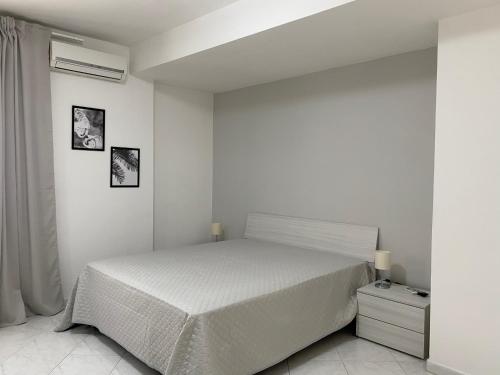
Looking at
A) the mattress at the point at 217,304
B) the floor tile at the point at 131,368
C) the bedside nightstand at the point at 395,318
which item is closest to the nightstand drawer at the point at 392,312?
the bedside nightstand at the point at 395,318

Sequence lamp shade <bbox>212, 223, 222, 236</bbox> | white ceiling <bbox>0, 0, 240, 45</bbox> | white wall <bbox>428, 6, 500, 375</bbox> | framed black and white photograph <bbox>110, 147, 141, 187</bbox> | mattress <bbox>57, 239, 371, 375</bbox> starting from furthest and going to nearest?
1. lamp shade <bbox>212, 223, 222, 236</bbox>
2. framed black and white photograph <bbox>110, 147, 141, 187</bbox>
3. white ceiling <bbox>0, 0, 240, 45</bbox>
4. white wall <bbox>428, 6, 500, 375</bbox>
5. mattress <bbox>57, 239, 371, 375</bbox>

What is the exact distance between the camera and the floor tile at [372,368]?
264 centimetres

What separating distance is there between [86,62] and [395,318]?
139 inches

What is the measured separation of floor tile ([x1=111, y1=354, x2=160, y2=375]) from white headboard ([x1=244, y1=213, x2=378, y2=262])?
6.41ft

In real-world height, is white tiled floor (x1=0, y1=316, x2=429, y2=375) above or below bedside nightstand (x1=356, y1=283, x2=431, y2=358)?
below

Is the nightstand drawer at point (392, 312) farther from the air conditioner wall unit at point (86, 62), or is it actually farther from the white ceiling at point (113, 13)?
the air conditioner wall unit at point (86, 62)

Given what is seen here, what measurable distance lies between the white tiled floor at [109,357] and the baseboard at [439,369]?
53mm

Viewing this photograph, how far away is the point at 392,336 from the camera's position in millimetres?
2967

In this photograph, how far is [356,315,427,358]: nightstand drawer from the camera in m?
2.82

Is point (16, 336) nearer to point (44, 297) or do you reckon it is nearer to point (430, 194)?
point (44, 297)

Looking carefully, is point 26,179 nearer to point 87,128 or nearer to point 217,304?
point 87,128

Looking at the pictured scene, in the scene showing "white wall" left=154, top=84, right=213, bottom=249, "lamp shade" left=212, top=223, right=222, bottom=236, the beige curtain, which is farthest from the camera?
"lamp shade" left=212, top=223, right=222, bottom=236

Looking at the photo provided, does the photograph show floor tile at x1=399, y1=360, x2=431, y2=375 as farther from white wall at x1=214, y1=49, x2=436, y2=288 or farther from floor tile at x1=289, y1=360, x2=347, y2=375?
white wall at x1=214, y1=49, x2=436, y2=288

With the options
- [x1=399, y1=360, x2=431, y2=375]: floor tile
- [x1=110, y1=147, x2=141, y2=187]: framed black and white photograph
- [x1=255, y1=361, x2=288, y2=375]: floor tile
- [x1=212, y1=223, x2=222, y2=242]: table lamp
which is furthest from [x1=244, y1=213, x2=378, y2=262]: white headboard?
[x1=110, y1=147, x2=141, y2=187]: framed black and white photograph
